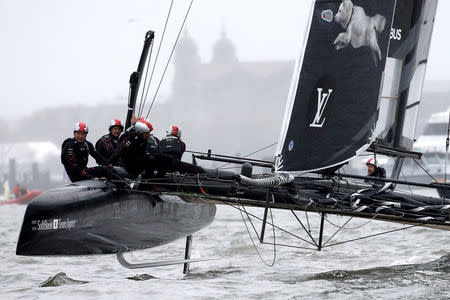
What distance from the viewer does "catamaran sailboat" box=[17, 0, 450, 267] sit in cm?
714

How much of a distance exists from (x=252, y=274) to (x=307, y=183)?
3.56 feet

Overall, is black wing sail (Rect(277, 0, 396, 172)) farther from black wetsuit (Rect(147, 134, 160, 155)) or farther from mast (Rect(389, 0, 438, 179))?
mast (Rect(389, 0, 438, 179))

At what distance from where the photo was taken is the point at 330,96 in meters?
7.66

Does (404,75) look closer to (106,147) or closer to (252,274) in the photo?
(252,274)

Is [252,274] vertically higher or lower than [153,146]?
lower

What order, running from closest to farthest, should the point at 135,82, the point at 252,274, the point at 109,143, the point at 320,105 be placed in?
the point at 320,105, the point at 252,274, the point at 109,143, the point at 135,82

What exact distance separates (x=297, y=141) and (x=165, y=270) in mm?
2374

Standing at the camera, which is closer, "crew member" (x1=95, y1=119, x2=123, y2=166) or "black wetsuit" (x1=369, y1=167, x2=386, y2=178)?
"crew member" (x1=95, y1=119, x2=123, y2=166)

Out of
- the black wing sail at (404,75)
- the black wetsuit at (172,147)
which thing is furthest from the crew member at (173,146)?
the black wing sail at (404,75)

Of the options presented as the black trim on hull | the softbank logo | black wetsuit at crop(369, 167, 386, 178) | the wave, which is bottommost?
the wave

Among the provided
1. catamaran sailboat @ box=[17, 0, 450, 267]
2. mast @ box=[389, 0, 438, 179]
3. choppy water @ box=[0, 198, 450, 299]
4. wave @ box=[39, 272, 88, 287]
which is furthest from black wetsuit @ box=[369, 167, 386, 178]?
wave @ box=[39, 272, 88, 287]

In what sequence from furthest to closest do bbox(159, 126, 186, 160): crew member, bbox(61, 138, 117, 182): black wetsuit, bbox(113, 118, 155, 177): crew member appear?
bbox(159, 126, 186, 160): crew member → bbox(61, 138, 117, 182): black wetsuit → bbox(113, 118, 155, 177): crew member

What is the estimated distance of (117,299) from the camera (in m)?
6.50

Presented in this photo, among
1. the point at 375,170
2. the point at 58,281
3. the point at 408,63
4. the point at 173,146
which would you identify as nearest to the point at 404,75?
the point at 408,63
